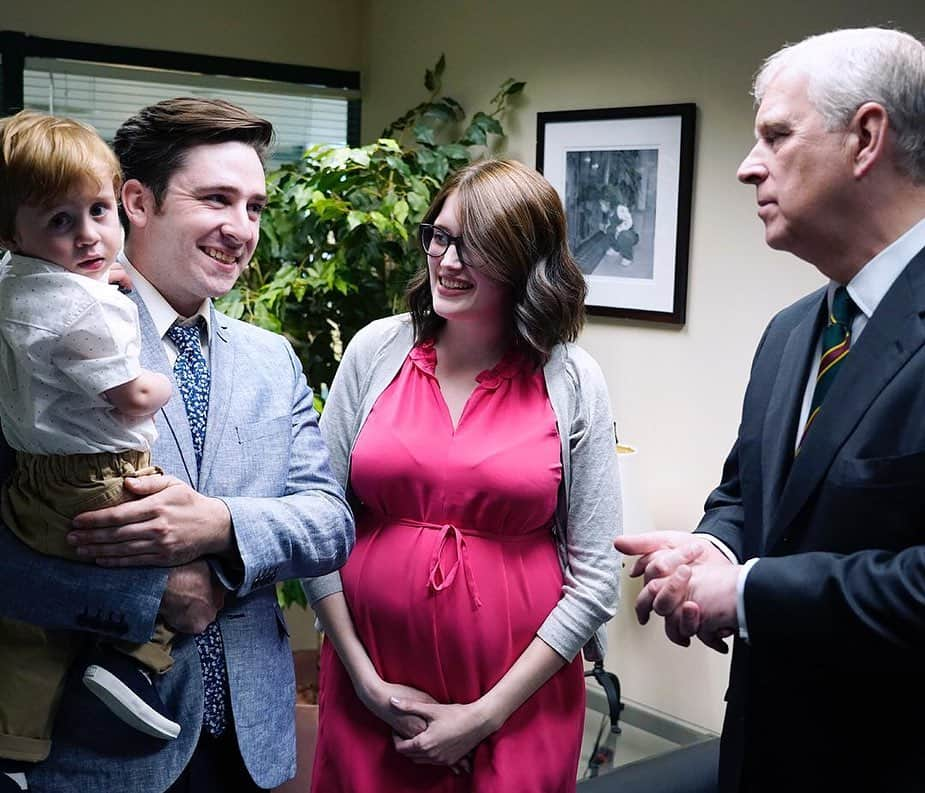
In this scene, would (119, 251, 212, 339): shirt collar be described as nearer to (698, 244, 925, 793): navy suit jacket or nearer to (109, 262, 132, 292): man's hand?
(109, 262, 132, 292): man's hand

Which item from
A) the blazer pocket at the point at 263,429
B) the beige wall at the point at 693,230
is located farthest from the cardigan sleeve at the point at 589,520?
the beige wall at the point at 693,230

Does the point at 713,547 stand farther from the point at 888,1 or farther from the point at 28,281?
the point at 888,1

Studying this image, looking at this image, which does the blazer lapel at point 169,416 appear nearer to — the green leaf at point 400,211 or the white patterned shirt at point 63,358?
the white patterned shirt at point 63,358

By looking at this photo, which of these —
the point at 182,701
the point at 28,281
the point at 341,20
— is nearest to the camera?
the point at 28,281

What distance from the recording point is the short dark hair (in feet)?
5.42

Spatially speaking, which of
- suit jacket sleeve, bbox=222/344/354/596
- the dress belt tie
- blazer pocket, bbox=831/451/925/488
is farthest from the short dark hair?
blazer pocket, bbox=831/451/925/488

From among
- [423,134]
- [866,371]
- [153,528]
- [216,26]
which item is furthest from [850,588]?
[216,26]

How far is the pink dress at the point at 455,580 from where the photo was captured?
6.48 feet

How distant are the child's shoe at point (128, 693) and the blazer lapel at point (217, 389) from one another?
0.94 ft

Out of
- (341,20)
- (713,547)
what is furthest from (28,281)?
(341,20)

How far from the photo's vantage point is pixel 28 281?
1412 millimetres

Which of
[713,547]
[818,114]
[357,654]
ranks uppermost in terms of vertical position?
[818,114]

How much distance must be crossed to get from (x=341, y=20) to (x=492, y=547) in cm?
325

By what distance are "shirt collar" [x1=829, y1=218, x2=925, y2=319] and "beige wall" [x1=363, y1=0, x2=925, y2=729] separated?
172cm
